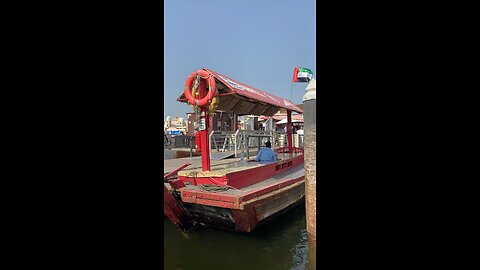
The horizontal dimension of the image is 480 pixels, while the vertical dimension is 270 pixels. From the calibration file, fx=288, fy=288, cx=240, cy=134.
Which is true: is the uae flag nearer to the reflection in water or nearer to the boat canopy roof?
the boat canopy roof

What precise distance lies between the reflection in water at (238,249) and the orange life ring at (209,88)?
2.99 m

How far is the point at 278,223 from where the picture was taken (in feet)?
24.1

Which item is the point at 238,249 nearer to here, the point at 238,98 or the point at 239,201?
the point at 239,201

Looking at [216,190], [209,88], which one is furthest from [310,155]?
[209,88]

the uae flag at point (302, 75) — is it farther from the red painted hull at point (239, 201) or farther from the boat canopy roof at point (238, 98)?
the red painted hull at point (239, 201)

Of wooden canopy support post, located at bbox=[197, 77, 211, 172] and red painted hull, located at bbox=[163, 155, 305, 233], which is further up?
wooden canopy support post, located at bbox=[197, 77, 211, 172]

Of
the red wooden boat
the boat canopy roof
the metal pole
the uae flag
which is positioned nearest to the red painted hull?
the red wooden boat

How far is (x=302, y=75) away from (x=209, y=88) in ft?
19.7

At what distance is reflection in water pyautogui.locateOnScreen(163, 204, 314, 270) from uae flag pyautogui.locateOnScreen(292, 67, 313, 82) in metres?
5.81

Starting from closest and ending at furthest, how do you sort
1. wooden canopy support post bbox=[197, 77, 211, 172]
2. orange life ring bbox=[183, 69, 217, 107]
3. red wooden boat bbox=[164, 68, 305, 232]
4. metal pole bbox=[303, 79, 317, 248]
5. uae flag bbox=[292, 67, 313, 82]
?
metal pole bbox=[303, 79, 317, 248], red wooden boat bbox=[164, 68, 305, 232], orange life ring bbox=[183, 69, 217, 107], wooden canopy support post bbox=[197, 77, 211, 172], uae flag bbox=[292, 67, 313, 82]

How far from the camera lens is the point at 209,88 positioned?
19.3 feet

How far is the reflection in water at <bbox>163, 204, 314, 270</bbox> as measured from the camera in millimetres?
5527
